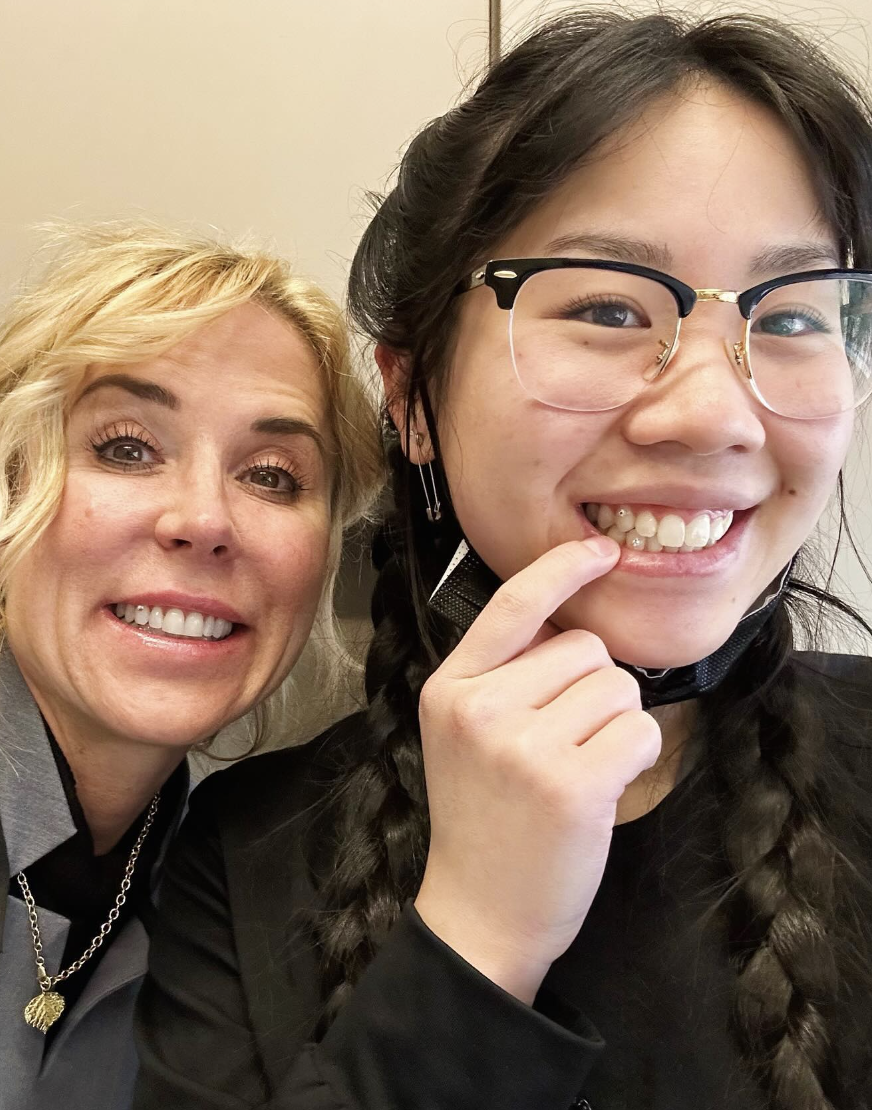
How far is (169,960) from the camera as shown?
36.1 inches

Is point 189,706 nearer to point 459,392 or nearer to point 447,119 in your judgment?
point 459,392

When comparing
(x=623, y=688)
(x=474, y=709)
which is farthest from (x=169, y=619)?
(x=623, y=688)

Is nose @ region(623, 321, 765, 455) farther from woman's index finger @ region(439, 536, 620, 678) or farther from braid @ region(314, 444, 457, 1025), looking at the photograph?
braid @ region(314, 444, 457, 1025)

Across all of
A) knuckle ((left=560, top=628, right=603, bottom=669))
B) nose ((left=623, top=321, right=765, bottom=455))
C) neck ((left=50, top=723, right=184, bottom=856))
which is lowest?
neck ((left=50, top=723, right=184, bottom=856))

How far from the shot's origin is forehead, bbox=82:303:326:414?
978mm

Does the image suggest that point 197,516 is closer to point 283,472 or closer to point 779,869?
point 283,472

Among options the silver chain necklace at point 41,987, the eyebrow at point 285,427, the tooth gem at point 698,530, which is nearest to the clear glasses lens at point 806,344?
the tooth gem at point 698,530

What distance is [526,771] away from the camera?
2.17ft

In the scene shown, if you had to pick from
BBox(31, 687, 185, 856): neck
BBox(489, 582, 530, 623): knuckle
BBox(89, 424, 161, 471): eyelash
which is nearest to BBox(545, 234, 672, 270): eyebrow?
BBox(489, 582, 530, 623): knuckle

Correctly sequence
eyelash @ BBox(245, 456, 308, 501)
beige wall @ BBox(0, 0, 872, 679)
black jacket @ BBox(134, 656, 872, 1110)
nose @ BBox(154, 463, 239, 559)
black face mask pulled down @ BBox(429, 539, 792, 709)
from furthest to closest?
beige wall @ BBox(0, 0, 872, 679) → eyelash @ BBox(245, 456, 308, 501) → nose @ BBox(154, 463, 239, 559) → black face mask pulled down @ BBox(429, 539, 792, 709) → black jacket @ BBox(134, 656, 872, 1110)

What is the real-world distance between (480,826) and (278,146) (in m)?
1.06

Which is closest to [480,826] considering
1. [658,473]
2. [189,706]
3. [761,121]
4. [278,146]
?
[658,473]

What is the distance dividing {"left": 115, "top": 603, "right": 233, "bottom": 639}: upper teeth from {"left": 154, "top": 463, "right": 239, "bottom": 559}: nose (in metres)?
0.08

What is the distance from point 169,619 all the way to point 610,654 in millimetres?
546
